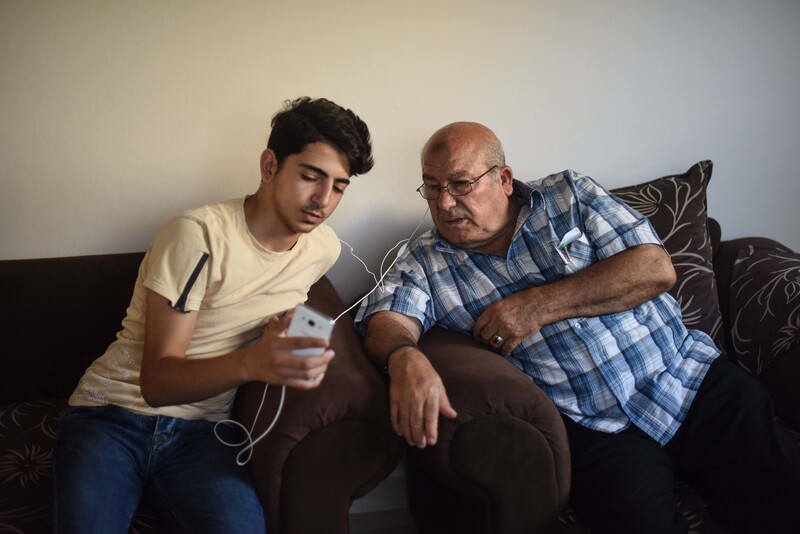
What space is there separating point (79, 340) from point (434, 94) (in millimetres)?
1244

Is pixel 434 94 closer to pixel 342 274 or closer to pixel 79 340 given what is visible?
pixel 342 274

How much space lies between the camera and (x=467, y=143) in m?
1.44

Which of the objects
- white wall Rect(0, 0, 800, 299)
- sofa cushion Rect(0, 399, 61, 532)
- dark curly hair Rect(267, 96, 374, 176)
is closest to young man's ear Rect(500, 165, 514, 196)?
white wall Rect(0, 0, 800, 299)

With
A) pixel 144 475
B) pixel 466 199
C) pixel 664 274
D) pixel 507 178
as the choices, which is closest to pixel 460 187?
pixel 466 199

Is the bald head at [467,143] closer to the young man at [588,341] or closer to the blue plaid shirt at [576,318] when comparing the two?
the young man at [588,341]

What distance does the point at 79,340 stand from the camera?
147 centimetres

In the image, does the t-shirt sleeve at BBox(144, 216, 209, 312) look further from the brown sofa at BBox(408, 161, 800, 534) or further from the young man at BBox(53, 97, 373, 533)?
the brown sofa at BBox(408, 161, 800, 534)

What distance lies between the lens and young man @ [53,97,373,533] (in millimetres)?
1006

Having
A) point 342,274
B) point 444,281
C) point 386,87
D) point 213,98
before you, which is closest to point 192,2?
point 213,98

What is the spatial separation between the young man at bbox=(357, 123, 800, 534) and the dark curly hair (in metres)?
0.30

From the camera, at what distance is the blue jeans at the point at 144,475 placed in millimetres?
986

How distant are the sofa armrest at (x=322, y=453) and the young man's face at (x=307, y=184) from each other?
1.17ft

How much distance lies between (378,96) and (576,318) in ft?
2.90

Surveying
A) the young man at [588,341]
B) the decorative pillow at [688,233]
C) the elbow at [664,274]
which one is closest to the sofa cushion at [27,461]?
the young man at [588,341]
